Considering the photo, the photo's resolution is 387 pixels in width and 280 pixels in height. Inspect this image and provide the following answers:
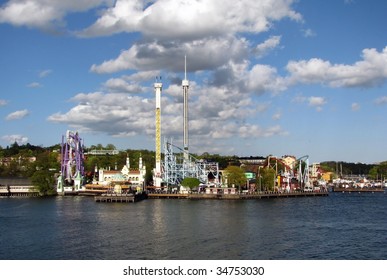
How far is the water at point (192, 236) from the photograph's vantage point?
941 inches

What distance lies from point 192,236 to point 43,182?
157 feet

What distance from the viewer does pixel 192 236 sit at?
28.6m

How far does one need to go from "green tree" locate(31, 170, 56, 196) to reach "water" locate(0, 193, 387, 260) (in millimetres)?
29775

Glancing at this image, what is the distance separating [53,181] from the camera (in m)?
74.0

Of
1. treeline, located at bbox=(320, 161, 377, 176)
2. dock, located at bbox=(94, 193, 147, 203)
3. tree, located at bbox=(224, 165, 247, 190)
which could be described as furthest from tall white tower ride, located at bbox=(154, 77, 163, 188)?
treeline, located at bbox=(320, 161, 377, 176)

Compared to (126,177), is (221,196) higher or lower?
lower

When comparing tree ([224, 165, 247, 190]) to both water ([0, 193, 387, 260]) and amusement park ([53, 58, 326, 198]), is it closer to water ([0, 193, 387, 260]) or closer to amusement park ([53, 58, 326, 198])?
amusement park ([53, 58, 326, 198])

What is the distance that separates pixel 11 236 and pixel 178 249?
1050 centimetres

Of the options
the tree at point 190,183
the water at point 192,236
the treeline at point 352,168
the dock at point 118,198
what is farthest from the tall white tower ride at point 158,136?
the treeline at point 352,168

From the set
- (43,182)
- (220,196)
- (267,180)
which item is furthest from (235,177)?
(43,182)

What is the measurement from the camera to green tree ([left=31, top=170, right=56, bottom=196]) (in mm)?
71188

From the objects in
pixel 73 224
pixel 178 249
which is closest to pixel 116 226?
pixel 73 224

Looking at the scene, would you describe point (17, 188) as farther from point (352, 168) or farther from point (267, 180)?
point (352, 168)

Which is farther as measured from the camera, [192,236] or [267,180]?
[267,180]
